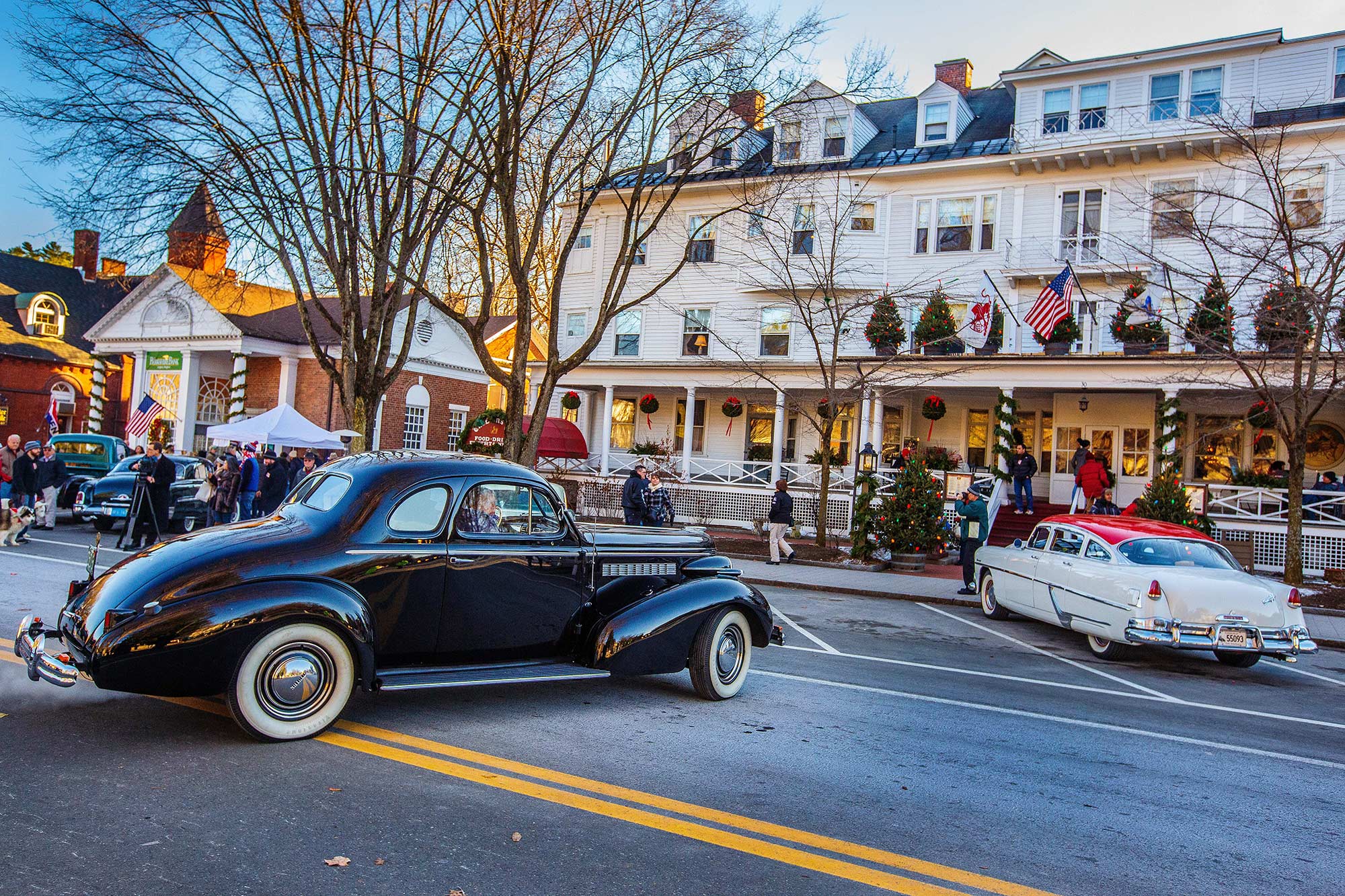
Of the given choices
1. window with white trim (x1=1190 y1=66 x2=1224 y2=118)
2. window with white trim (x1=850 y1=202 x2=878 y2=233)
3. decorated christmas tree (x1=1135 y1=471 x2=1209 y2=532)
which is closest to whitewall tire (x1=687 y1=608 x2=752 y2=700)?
decorated christmas tree (x1=1135 y1=471 x2=1209 y2=532)

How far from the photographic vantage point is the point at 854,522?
2138cm

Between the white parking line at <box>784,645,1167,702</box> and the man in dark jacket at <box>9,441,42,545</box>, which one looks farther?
the man in dark jacket at <box>9,441,42,545</box>

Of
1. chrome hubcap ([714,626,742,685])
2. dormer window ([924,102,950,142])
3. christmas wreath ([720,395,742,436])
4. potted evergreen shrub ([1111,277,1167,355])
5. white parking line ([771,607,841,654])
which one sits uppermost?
dormer window ([924,102,950,142])

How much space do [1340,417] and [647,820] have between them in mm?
25469

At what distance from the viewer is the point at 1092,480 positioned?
21156 millimetres

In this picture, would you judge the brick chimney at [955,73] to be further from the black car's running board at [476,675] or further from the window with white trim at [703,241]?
the black car's running board at [476,675]

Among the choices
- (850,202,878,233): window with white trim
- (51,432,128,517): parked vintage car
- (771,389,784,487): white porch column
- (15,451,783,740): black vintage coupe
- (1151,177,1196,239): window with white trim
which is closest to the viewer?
(15,451,783,740): black vintage coupe

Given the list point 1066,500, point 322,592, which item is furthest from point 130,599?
point 1066,500

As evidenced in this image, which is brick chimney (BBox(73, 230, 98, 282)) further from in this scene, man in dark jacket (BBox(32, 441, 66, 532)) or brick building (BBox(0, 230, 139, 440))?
man in dark jacket (BBox(32, 441, 66, 532))

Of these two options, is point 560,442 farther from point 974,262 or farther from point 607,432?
point 974,262

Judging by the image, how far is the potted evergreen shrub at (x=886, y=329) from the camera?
24016mm

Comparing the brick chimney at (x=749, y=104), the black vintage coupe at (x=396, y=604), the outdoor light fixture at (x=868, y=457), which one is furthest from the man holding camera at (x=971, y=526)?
the black vintage coupe at (x=396, y=604)

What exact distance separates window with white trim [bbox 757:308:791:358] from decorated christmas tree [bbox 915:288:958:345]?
4880mm

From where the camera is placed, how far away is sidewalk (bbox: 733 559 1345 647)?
47.5ft
